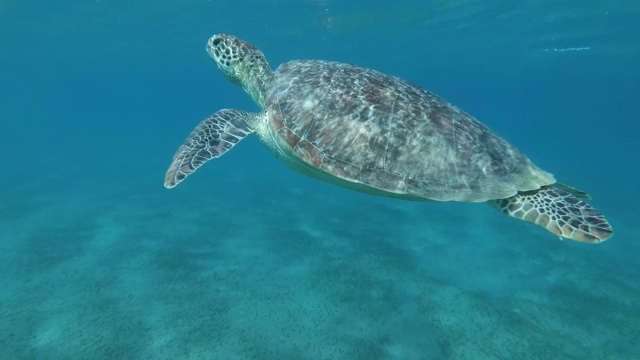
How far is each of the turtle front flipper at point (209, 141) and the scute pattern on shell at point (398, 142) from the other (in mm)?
877

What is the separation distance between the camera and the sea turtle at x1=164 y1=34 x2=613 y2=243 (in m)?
4.77

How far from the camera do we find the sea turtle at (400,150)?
188 inches

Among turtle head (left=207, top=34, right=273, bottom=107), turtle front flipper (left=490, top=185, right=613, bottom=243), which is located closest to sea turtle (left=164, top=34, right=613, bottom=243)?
turtle front flipper (left=490, top=185, right=613, bottom=243)

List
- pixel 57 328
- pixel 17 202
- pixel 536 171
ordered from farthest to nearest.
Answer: pixel 17 202 → pixel 57 328 → pixel 536 171

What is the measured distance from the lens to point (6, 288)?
7.71 meters

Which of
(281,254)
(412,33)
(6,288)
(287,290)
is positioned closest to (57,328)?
(6,288)

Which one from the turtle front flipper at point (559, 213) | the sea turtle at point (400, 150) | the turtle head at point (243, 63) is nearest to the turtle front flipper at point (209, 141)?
the sea turtle at point (400, 150)

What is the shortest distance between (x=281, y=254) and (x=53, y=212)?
29.5ft

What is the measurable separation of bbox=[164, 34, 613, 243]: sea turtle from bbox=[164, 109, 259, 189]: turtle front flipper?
0.07ft

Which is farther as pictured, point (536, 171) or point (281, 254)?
point (281, 254)

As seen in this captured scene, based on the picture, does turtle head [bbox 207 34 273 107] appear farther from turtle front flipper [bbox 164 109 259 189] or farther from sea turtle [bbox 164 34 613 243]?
sea turtle [bbox 164 34 613 243]

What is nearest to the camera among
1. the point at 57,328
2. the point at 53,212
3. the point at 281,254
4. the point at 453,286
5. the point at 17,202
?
the point at 57,328

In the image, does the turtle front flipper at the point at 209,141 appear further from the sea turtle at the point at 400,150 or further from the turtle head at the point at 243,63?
the turtle head at the point at 243,63

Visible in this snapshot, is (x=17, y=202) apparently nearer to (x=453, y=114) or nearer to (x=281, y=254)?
(x=281, y=254)
